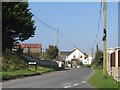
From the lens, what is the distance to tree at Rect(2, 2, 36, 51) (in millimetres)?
52656

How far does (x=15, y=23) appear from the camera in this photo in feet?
177

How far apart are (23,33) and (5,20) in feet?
18.4

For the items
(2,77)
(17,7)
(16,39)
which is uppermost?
(17,7)

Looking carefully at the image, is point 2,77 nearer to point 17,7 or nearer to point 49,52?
point 17,7

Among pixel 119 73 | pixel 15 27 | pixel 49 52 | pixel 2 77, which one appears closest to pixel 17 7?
pixel 15 27

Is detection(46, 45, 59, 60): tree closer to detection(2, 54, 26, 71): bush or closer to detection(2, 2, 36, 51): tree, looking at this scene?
detection(2, 2, 36, 51): tree

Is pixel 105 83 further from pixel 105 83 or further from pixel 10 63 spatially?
pixel 10 63

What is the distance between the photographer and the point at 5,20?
5228 cm

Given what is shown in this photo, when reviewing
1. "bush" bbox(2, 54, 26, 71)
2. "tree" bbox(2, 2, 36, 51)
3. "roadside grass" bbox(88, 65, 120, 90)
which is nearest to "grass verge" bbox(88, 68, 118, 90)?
"roadside grass" bbox(88, 65, 120, 90)

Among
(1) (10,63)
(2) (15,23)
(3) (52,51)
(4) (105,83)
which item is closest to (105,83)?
(4) (105,83)

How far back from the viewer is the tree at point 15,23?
2073 inches

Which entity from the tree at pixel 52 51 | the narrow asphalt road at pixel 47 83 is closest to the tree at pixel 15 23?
the narrow asphalt road at pixel 47 83

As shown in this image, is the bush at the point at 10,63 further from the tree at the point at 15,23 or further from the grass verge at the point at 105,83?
the grass verge at the point at 105,83

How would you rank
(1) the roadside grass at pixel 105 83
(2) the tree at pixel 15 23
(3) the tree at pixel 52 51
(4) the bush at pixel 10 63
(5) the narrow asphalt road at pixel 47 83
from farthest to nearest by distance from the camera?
(3) the tree at pixel 52 51 < (2) the tree at pixel 15 23 < (4) the bush at pixel 10 63 < (5) the narrow asphalt road at pixel 47 83 < (1) the roadside grass at pixel 105 83
